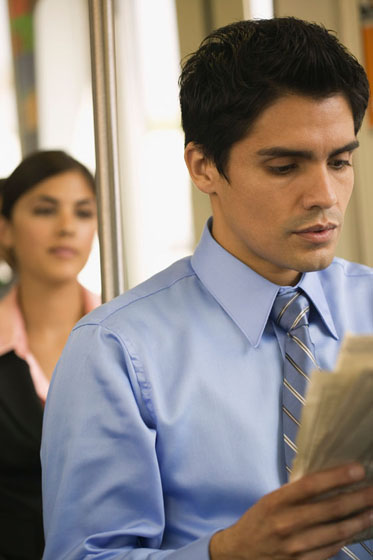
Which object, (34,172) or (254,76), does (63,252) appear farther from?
(254,76)

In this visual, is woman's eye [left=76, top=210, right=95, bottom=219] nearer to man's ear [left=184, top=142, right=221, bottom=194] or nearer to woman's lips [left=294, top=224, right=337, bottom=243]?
man's ear [left=184, top=142, right=221, bottom=194]

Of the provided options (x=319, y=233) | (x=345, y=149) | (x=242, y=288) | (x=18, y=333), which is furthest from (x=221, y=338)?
(x=18, y=333)

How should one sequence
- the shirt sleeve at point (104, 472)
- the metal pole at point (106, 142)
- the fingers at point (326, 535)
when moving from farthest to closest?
1. the metal pole at point (106, 142)
2. the shirt sleeve at point (104, 472)
3. the fingers at point (326, 535)

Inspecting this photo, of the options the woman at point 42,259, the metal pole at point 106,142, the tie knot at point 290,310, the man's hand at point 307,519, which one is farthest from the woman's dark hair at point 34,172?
the man's hand at point 307,519

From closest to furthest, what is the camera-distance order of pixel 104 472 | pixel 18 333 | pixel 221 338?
1. pixel 104 472
2. pixel 221 338
3. pixel 18 333

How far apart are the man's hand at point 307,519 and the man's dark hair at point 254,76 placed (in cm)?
49

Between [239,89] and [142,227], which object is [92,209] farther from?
[239,89]

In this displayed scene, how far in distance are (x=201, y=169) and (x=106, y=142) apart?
28 cm

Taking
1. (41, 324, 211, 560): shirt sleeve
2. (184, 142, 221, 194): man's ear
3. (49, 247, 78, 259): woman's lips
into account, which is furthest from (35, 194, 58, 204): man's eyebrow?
(41, 324, 211, 560): shirt sleeve

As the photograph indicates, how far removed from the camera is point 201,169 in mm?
1069

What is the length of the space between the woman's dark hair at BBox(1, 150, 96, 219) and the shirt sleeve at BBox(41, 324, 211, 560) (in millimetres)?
781

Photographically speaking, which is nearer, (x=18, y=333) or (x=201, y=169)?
(x=201, y=169)

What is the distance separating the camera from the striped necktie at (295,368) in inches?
36.5

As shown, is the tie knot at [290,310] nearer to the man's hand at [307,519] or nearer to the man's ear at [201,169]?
the man's ear at [201,169]
